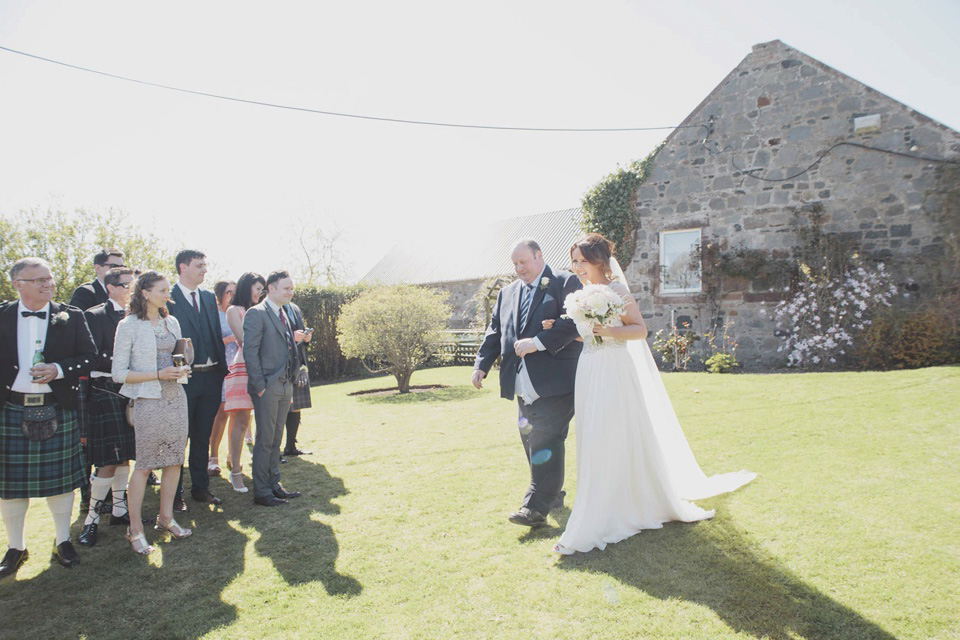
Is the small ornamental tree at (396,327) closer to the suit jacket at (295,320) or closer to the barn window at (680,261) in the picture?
the suit jacket at (295,320)

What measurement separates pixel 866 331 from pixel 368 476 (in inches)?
389

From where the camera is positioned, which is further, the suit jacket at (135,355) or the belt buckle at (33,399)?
the suit jacket at (135,355)

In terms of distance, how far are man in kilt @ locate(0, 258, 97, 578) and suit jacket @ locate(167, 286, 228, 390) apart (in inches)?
41.1

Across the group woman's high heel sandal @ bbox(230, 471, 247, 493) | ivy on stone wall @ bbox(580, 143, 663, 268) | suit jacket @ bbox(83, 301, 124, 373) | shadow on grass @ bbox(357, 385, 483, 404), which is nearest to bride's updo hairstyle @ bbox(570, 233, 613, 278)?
suit jacket @ bbox(83, 301, 124, 373)

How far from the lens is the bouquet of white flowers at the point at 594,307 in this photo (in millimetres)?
3824

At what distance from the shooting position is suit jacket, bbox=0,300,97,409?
3.77 metres

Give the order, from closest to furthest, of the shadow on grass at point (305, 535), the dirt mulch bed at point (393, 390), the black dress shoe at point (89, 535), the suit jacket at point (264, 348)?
the shadow on grass at point (305, 535)
the black dress shoe at point (89, 535)
the suit jacket at point (264, 348)
the dirt mulch bed at point (393, 390)

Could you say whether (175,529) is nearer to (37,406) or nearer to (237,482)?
(237,482)

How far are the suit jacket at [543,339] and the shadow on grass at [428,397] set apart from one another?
6332 mm

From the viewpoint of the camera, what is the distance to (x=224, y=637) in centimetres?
292

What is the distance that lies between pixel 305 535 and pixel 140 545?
3.90ft

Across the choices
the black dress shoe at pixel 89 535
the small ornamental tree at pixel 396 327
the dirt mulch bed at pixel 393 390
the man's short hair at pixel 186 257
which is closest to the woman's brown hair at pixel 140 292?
the man's short hair at pixel 186 257

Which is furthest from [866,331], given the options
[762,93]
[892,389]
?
[762,93]

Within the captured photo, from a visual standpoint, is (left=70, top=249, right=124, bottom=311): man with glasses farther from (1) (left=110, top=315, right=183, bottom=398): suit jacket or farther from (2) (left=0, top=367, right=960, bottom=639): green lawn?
(2) (left=0, top=367, right=960, bottom=639): green lawn
